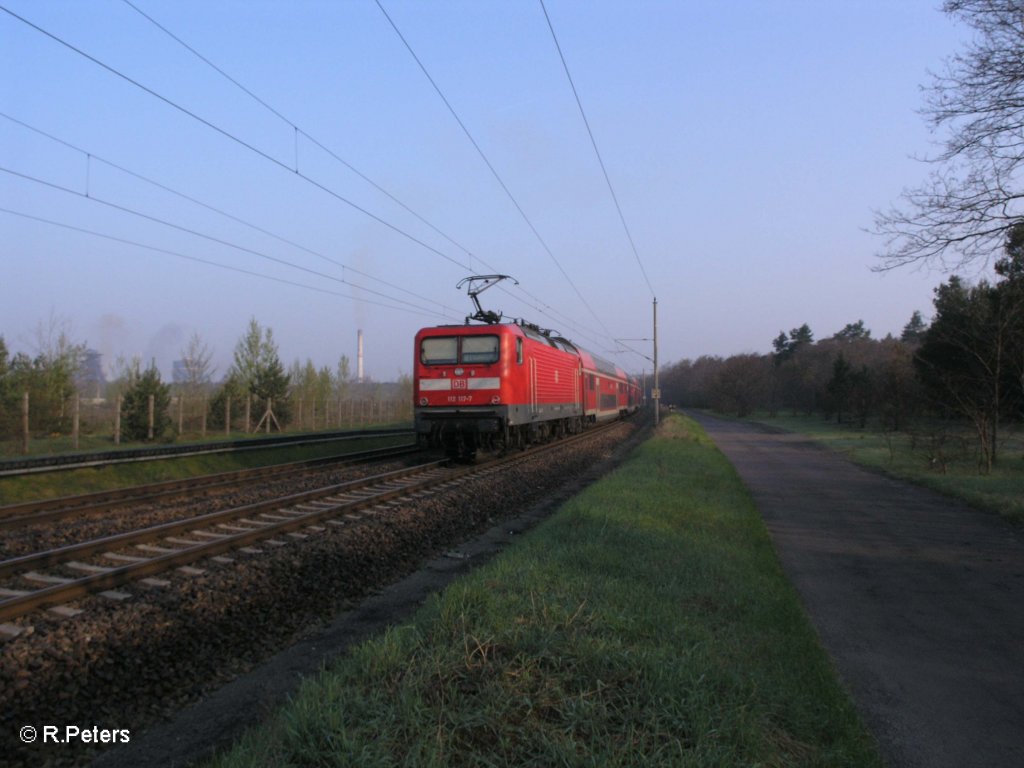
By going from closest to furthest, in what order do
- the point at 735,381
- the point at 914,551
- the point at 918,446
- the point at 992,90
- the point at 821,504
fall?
the point at 914,551 → the point at 992,90 → the point at 821,504 → the point at 918,446 → the point at 735,381

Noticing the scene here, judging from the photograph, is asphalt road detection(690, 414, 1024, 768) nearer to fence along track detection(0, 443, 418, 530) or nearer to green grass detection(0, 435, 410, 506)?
fence along track detection(0, 443, 418, 530)

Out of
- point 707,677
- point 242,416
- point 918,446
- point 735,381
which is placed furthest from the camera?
point 735,381

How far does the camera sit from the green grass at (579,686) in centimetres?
322

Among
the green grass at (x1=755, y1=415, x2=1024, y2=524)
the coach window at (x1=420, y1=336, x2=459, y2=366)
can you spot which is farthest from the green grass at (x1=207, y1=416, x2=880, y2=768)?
the coach window at (x1=420, y1=336, x2=459, y2=366)

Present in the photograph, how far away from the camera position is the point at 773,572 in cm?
770

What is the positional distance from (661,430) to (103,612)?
28.7 meters

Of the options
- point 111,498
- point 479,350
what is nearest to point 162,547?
point 111,498

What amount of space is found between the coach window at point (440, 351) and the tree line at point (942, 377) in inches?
438

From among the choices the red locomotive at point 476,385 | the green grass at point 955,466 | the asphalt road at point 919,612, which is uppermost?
the red locomotive at point 476,385

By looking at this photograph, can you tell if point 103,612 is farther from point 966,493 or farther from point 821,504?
point 966,493

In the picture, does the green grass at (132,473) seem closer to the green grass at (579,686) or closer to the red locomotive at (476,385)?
the red locomotive at (476,385)

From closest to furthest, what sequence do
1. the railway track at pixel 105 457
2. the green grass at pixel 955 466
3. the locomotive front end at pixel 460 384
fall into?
1. the green grass at pixel 955 466
2. the railway track at pixel 105 457
3. the locomotive front end at pixel 460 384

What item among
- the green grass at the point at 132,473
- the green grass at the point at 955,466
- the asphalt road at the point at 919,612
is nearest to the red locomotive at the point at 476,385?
the green grass at the point at 132,473

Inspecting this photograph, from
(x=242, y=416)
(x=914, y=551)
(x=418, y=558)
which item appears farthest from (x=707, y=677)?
(x=242, y=416)
